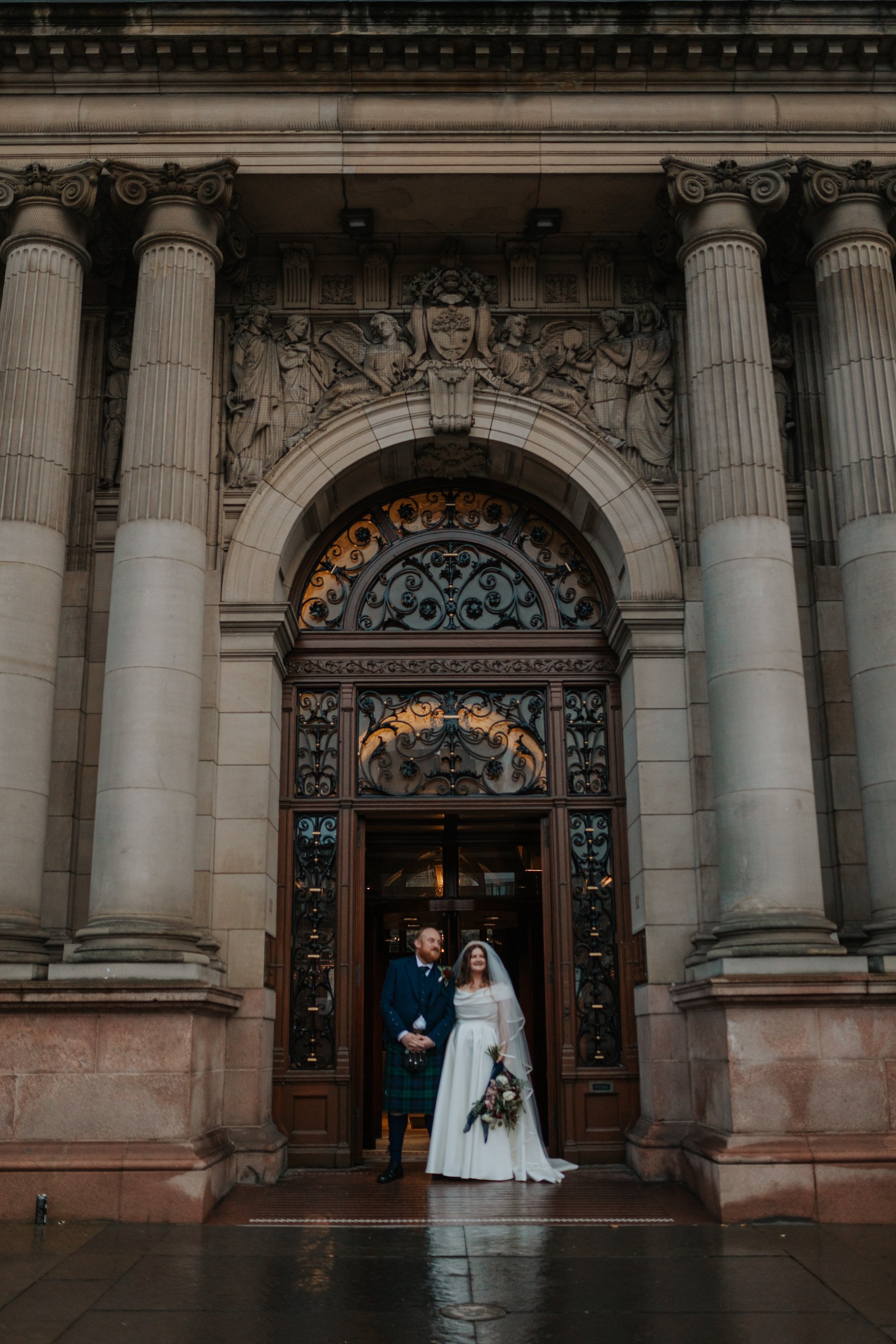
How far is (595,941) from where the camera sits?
1367cm

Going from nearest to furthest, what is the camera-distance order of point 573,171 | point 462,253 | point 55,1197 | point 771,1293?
point 771,1293 < point 55,1197 < point 573,171 < point 462,253

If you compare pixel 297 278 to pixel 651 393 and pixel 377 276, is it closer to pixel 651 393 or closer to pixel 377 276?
pixel 377 276

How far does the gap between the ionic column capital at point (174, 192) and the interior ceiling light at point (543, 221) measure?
3377 millimetres

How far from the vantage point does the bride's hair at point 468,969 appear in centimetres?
1201

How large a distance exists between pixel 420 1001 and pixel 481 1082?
96 centimetres

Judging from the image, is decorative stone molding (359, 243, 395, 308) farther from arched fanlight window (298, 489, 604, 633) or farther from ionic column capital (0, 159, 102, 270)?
ionic column capital (0, 159, 102, 270)

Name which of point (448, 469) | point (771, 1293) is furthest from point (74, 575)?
point (771, 1293)

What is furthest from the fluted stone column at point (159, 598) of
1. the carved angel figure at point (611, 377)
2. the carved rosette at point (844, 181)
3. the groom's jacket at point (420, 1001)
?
the carved rosette at point (844, 181)

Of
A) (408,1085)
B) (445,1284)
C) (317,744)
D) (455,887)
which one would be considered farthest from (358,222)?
(445,1284)

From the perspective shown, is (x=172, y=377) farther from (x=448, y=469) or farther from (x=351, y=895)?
(x=351, y=895)

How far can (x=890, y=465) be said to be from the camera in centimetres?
1261

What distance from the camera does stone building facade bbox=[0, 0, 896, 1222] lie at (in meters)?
11.3

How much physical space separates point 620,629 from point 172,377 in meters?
5.49

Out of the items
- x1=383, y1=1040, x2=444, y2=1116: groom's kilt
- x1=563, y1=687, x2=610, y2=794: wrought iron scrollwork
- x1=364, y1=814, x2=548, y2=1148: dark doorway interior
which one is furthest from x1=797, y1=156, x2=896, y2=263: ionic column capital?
x1=383, y1=1040, x2=444, y2=1116: groom's kilt
